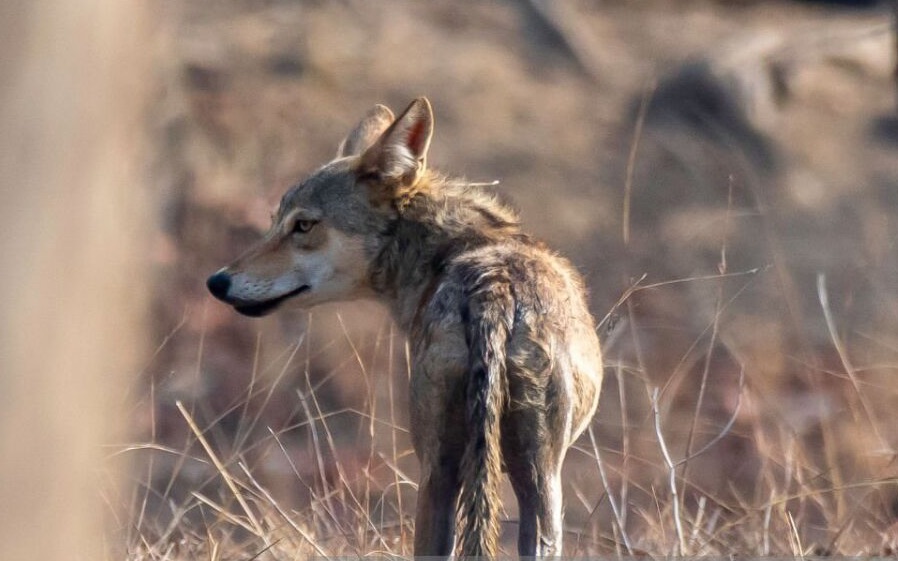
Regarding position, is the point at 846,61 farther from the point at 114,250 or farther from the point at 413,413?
the point at 114,250

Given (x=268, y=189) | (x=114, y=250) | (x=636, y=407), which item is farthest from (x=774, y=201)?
(x=114, y=250)

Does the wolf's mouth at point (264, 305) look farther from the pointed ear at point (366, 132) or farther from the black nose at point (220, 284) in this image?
the pointed ear at point (366, 132)

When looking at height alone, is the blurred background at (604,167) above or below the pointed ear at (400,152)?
below

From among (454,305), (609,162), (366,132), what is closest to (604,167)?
(609,162)

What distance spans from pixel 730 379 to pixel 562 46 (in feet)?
14.5

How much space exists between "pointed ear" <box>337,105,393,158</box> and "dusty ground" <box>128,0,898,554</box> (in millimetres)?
5231

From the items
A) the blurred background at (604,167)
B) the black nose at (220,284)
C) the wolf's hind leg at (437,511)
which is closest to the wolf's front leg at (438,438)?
the wolf's hind leg at (437,511)

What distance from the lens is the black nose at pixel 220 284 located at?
4668 mm

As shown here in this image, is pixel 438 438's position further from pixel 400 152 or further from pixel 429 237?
pixel 400 152

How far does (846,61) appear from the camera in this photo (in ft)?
48.0

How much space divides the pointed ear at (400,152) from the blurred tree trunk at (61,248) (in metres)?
2.62

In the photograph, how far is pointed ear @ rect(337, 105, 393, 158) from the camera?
17.1 feet

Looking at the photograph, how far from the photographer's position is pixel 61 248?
1.85 m

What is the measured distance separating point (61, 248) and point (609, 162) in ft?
40.7
